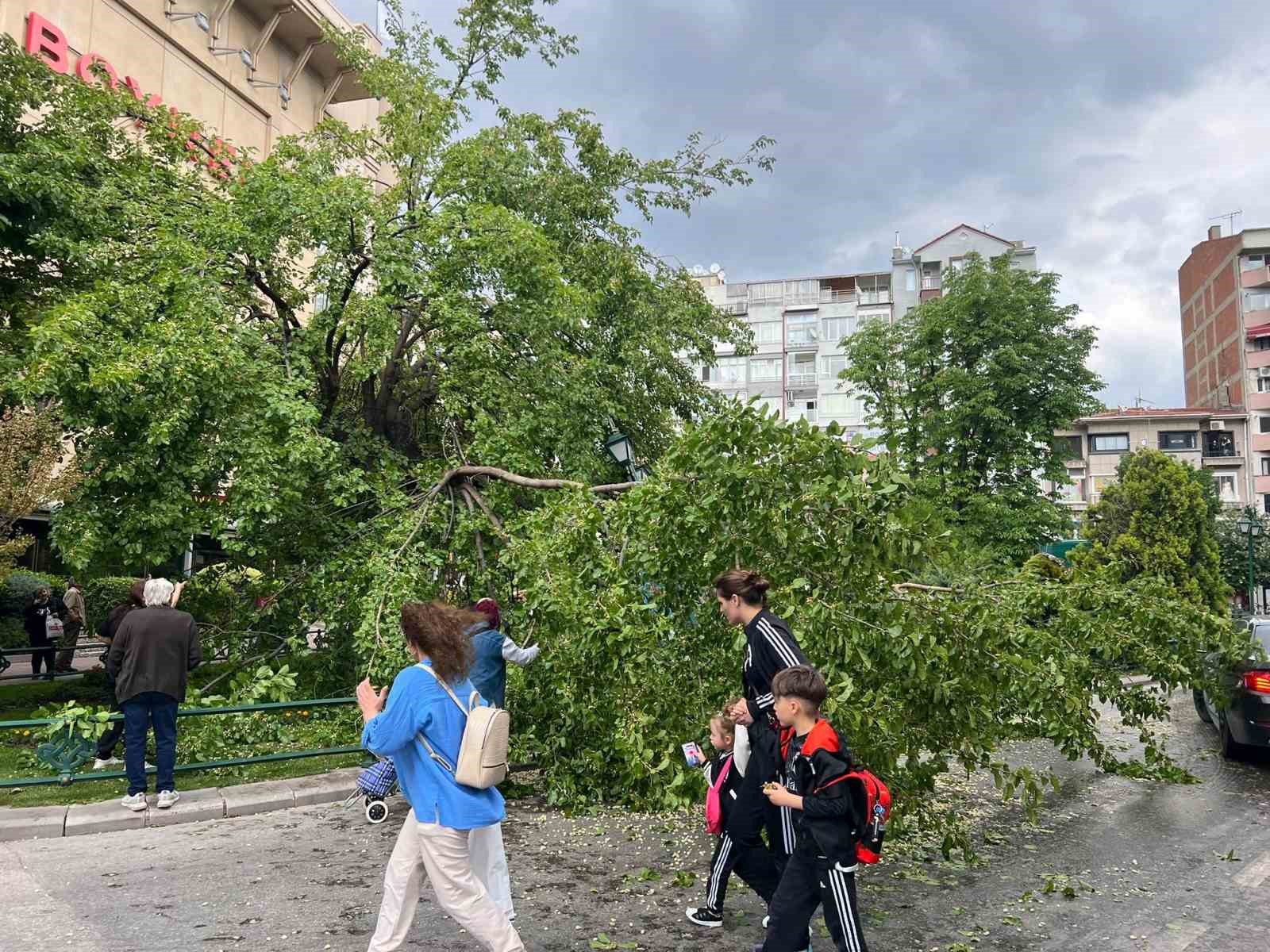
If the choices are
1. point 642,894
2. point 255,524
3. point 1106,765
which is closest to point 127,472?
point 255,524

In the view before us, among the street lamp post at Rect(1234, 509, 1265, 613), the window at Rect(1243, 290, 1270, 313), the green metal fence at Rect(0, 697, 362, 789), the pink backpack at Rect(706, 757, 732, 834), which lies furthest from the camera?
the window at Rect(1243, 290, 1270, 313)

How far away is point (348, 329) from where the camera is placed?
457 inches

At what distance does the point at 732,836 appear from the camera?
4887 mm

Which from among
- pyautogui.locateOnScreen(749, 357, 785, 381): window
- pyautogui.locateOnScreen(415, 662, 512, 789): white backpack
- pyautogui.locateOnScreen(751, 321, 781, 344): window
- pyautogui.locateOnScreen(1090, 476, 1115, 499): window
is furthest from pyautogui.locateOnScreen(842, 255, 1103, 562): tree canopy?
pyautogui.locateOnScreen(751, 321, 781, 344): window

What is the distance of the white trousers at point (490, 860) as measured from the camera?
432 centimetres

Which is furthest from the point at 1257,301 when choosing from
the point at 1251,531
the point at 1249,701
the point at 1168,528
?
the point at 1249,701

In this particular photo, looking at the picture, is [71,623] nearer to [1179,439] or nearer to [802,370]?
[1179,439]

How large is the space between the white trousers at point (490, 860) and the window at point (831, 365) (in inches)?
2609

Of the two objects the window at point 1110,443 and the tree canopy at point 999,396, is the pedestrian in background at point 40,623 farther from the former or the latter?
the window at point 1110,443

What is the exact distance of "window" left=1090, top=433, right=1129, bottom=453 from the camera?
54.2 metres

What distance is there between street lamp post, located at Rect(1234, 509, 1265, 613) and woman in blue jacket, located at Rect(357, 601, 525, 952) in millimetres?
31062

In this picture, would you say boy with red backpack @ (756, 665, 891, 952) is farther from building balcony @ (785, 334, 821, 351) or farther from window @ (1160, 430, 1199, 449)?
building balcony @ (785, 334, 821, 351)

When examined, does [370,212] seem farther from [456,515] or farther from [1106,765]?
[1106,765]

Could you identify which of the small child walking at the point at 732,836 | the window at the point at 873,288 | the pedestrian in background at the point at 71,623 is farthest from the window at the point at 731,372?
the small child walking at the point at 732,836
